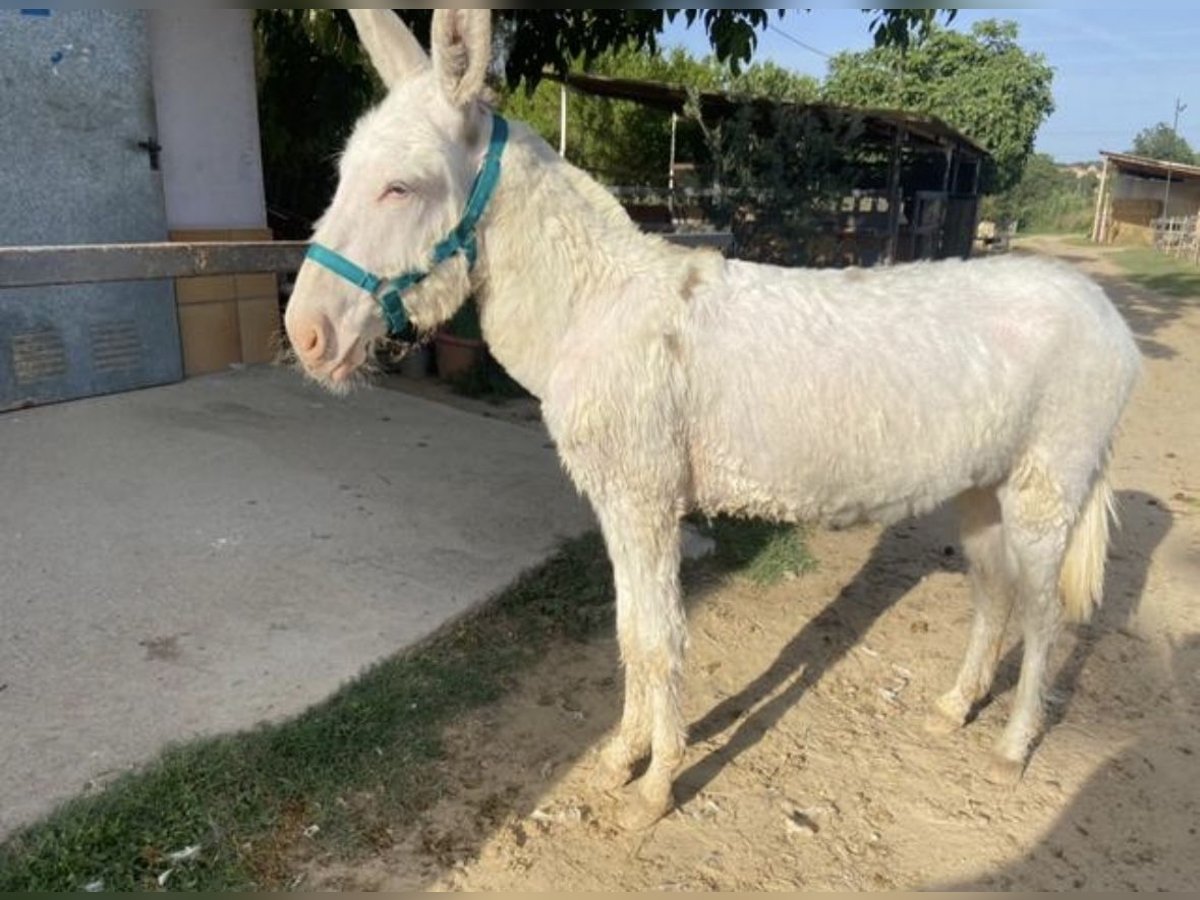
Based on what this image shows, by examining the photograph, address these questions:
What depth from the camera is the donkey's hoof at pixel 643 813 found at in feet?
8.85

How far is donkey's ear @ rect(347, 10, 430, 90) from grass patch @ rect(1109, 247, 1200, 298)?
19.8 meters

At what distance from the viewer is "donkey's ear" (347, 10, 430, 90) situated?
226cm

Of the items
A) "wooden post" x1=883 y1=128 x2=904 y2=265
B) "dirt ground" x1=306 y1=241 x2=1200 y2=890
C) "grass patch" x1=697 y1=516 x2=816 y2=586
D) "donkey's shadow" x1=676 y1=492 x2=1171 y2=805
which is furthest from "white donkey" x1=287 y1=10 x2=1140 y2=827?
"wooden post" x1=883 y1=128 x2=904 y2=265

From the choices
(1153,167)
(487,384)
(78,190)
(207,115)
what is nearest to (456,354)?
(487,384)

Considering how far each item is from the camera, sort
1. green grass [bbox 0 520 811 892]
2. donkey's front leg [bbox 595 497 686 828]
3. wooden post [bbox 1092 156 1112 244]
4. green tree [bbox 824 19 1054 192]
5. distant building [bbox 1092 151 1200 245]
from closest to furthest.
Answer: green grass [bbox 0 520 811 892] → donkey's front leg [bbox 595 497 686 828] → green tree [bbox 824 19 1054 192] → distant building [bbox 1092 151 1200 245] → wooden post [bbox 1092 156 1112 244]

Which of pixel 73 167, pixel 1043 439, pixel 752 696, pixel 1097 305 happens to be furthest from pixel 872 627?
pixel 73 167

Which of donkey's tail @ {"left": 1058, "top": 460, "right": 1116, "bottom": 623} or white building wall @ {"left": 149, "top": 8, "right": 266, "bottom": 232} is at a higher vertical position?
white building wall @ {"left": 149, "top": 8, "right": 266, "bottom": 232}

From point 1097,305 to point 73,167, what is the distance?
5.87 m

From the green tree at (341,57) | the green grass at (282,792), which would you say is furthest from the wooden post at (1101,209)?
the green grass at (282,792)

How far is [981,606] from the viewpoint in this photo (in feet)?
11.0

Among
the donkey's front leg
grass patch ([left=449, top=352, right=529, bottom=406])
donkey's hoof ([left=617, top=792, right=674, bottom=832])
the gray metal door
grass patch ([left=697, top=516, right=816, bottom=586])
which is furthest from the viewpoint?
grass patch ([left=449, top=352, right=529, bottom=406])

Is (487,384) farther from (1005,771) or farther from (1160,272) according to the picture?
(1160,272)

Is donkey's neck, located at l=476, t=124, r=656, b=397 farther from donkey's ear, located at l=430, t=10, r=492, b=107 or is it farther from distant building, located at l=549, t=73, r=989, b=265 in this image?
distant building, located at l=549, t=73, r=989, b=265

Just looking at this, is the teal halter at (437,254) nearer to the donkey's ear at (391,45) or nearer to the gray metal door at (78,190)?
the donkey's ear at (391,45)
